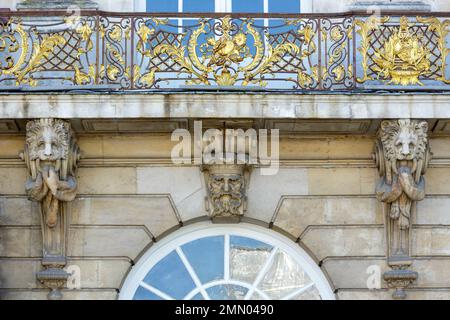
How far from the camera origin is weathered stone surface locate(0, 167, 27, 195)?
16.7 meters

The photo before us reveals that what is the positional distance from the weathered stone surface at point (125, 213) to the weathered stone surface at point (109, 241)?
0.06 m

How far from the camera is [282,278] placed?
16641 mm

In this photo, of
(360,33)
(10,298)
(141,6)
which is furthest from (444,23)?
(10,298)

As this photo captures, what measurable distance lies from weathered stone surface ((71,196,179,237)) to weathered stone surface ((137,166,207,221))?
4.4 inches

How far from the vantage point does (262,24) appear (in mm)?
17547

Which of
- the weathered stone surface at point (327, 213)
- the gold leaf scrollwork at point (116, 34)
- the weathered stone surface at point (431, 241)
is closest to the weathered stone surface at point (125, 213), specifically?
the weathered stone surface at point (327, 213)

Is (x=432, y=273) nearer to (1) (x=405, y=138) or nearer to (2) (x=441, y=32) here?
(1) (x=405, y=138)

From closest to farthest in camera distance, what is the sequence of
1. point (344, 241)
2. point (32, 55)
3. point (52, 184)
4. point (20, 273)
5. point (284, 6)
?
point (52, 184) < point (20, 273) < point (344, 241) < point (32, 55) < point (284, 6)

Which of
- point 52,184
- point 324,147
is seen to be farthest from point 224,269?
point 52,184

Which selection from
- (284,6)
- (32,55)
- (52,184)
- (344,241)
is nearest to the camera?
(52,184)

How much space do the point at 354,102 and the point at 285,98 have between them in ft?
2.03

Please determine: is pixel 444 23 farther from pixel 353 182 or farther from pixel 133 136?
pixel 133 136

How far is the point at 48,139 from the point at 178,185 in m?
1.32

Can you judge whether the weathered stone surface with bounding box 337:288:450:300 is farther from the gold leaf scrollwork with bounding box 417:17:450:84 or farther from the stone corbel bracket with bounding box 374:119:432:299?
the gold leaf scrollwork with bounding box 417:17:450:84
